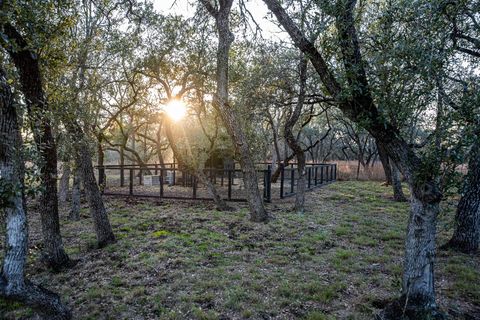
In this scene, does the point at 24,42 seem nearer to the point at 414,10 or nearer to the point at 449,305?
the point at 414,10

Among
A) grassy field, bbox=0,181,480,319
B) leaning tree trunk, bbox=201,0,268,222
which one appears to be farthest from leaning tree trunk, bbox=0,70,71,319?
leaning tree trunk, bbox=201,0,268,222

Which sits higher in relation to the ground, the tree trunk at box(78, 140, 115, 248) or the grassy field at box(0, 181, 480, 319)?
the tree trunk at box(78, 140, 115, 248)

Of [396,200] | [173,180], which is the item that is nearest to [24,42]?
[173,180]

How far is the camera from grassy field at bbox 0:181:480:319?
296 centimetres

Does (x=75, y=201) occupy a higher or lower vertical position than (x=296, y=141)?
lower

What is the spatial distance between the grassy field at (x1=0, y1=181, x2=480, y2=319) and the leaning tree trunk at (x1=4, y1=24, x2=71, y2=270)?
30 cm

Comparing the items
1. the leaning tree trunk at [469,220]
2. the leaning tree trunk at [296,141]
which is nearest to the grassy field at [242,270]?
the leaning tree trunk at [469,220]

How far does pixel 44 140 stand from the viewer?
3.36m

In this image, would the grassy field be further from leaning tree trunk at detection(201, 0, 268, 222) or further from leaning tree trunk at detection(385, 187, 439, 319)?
leaning tree trunk at detection(201, 0, 268, 222)

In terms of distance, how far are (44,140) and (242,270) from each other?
2765 millimetres

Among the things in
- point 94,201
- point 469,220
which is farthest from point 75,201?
point 469,220

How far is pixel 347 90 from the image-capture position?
264 centimetres

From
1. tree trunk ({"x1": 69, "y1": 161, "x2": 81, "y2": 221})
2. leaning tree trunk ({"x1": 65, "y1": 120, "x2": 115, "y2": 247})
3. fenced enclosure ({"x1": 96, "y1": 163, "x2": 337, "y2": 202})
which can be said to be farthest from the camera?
fenced enclosure ({"x1": 96, "y1": 163, "x2": 337, "y2": 202})

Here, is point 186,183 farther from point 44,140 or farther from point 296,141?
point 44,140
